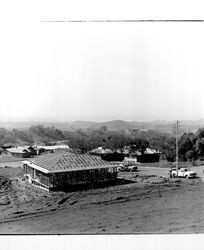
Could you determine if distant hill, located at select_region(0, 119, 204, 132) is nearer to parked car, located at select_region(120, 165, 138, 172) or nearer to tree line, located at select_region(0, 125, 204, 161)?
tree line, located at select_region(0, 125, 204, 161)

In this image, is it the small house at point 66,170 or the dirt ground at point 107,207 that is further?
the small house at point 66,170

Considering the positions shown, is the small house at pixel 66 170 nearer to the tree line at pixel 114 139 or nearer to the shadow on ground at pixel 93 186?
the shadow on ground at pixel 93 186

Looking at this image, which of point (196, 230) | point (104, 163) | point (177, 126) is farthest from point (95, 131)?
point (196, 230)

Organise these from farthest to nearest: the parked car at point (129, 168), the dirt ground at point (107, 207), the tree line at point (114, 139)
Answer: the parked car at point (129, 168) → the tree line at point (114, 139) → the dirt ground at point (107, 207)

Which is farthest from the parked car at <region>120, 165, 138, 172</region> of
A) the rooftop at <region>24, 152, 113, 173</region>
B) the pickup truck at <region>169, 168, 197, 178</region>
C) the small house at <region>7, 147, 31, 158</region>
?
the small house at <region>7, 147, 31, 158</region>

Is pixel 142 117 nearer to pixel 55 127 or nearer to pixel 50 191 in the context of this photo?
pixel 55 127

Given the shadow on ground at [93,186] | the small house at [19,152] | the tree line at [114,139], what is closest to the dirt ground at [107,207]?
the shadow on ground at [93,186]
